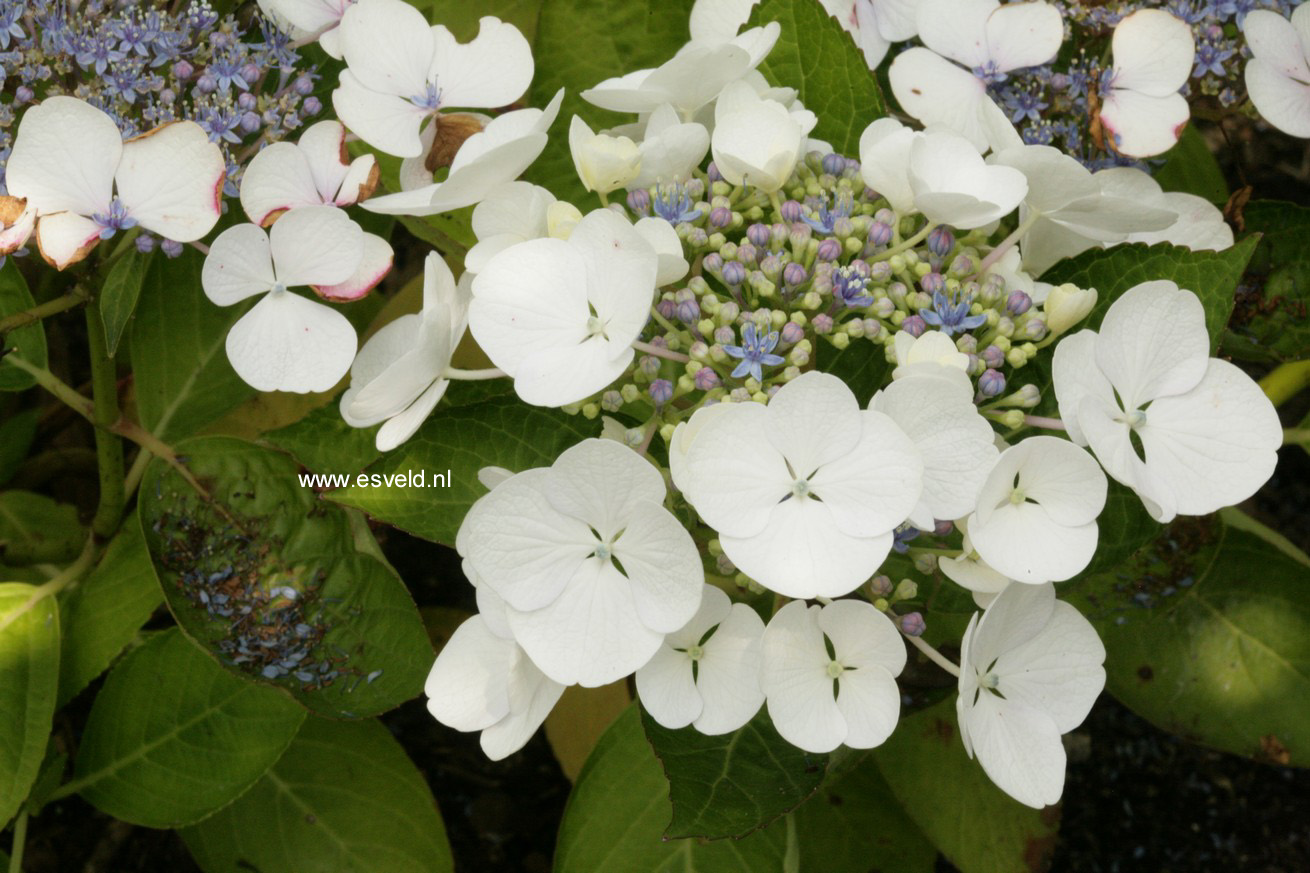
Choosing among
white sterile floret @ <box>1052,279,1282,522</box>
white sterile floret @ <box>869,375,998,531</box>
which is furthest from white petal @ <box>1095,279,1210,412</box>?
white sterile floret @ <box>869,375,998,531</box>

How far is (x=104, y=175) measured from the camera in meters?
0.86

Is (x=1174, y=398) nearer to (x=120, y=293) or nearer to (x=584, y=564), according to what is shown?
(x=584, y=564)

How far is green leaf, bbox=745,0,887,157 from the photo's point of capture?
3.25 ft

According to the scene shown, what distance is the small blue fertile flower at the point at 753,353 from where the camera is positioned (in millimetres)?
740

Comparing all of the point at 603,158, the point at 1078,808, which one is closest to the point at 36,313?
the point at 603,158

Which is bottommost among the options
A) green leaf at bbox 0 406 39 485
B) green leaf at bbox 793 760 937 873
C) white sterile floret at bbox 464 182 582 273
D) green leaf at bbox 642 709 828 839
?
green leaf at bbox 793 760 937 873

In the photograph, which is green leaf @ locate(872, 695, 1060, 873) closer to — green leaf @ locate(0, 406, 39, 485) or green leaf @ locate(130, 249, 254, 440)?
green leaf @ locate(130, 249, 254, 440)

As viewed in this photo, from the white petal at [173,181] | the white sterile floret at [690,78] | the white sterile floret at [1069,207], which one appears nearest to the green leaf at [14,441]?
the white petal at [173,181]

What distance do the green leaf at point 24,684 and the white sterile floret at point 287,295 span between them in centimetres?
43

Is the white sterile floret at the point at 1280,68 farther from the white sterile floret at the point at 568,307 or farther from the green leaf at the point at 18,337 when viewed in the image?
the green leaf at the point at 18,337

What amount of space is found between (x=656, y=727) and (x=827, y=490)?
26 cm

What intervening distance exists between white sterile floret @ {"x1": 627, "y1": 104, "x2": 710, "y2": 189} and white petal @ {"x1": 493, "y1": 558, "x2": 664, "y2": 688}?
0.30 metres

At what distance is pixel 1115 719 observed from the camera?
1658mm

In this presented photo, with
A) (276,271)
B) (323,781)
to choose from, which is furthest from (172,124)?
(323,781)
